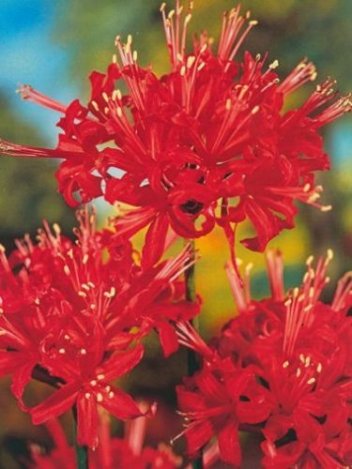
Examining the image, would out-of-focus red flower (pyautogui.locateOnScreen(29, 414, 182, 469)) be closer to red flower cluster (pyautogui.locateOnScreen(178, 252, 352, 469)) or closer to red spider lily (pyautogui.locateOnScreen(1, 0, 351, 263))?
red flower cluster (pyautogui.locateOnScreen(178, 252, 352, 469))

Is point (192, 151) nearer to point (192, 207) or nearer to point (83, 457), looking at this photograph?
point (192, 207)

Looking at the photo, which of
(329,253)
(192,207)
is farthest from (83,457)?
(329,253)

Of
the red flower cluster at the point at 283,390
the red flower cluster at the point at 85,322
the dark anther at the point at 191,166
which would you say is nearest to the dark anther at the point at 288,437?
the red flower cluster at the point at 283,390

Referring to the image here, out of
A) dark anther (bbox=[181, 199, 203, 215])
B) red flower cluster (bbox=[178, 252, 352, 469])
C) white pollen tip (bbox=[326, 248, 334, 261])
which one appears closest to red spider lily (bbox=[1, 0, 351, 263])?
dark anther (bbox=[181, 199, 203, 215])

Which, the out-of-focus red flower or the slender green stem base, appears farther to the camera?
the out-of-focus red flower

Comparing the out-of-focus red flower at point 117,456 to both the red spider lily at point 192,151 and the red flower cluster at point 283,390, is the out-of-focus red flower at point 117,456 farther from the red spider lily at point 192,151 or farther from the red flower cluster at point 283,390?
the red spider lily at point 192,151

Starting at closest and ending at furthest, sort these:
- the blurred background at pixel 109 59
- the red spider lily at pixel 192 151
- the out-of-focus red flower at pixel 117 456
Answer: the red spider lily at pixel 192 151 → the out-of-focus red flower at pixel 117 456 → the blurred background at pixel 109 59
